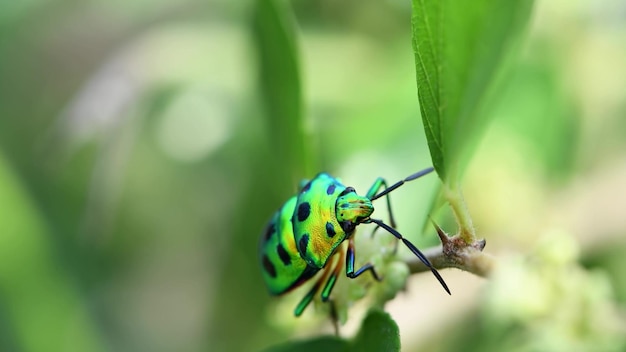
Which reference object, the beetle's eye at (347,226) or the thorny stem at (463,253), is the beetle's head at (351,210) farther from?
the thorny stem at (463,253)

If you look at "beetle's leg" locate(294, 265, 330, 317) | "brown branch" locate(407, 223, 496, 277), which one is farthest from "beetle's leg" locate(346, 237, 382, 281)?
"brown branch" locate(407, 223, 496, 277)

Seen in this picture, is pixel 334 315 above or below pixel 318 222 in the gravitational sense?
below

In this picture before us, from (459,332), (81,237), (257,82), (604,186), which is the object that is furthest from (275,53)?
(81,237)

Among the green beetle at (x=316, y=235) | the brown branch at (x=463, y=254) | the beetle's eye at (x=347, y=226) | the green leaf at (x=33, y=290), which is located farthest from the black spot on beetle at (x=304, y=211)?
the green leaf at (x=33, y=290)

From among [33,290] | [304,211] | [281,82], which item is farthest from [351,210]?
[33,290]

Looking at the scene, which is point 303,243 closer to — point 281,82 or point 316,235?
point 316,235

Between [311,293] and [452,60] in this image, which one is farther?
[311,293]

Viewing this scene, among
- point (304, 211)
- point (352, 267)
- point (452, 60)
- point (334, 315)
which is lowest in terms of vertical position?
point (334, 315)
